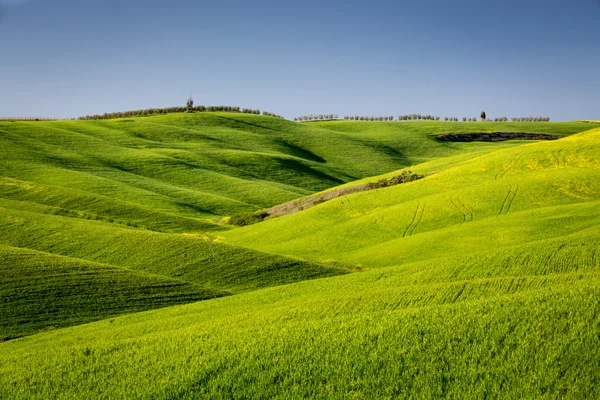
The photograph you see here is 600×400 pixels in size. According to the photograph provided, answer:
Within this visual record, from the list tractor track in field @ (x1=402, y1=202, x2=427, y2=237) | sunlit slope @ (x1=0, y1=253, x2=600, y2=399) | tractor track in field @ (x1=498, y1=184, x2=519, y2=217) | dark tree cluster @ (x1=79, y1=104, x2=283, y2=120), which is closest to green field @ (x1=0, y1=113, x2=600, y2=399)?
sunlit slope @ (x1=0, y1=253, x2=600, y2=399)

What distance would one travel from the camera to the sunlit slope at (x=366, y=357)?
11.7m

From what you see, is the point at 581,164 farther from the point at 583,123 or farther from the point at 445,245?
the point at 583,123

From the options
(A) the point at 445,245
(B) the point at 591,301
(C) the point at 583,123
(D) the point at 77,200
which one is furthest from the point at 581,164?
(C) the point at 583,123

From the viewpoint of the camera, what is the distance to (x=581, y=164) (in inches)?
1991

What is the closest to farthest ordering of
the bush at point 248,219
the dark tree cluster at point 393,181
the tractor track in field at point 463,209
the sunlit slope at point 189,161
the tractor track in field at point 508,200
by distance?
the tractor track in field at point 508,200, the tractor track in field at point 463,209, the bush at point 248,219, the sunlit slope at point 189,161, the dark tree cluster at point 393,181

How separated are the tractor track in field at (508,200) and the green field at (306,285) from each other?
168 millimetres

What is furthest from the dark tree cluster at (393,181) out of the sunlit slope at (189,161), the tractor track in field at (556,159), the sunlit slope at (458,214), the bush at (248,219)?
the sunlit slope at (189,161)

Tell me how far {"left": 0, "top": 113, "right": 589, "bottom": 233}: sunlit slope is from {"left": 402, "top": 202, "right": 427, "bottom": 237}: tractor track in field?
22761mm

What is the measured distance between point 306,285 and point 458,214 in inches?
853

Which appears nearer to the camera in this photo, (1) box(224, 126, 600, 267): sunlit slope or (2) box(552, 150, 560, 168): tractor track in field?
(1) box(224, 126, 600, 267): sunlit slope

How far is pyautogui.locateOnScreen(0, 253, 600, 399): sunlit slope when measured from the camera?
38.4ft

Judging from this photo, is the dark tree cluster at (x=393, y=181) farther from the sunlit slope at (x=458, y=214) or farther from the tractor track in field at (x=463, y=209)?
the tractor track in field at (x=463, y=209)

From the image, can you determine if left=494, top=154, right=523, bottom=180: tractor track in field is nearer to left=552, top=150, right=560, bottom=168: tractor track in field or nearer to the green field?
the green field

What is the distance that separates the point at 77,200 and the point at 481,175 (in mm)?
42877
